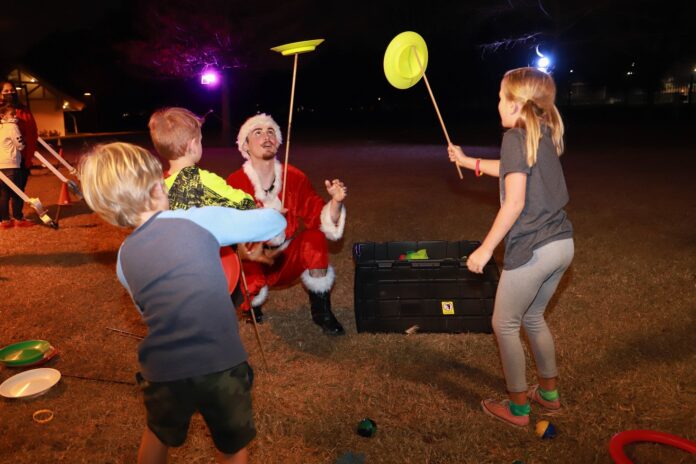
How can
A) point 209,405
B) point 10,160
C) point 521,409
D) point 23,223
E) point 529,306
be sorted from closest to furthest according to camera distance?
point 209,405 → point 529,306 → point 521,409 → point 10,160 → point 23,223

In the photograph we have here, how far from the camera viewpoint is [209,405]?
6.73 ft

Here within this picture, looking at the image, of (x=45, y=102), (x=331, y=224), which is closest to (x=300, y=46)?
(x=331, y=224)

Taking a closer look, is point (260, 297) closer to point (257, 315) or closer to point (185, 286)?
point (257, 315)

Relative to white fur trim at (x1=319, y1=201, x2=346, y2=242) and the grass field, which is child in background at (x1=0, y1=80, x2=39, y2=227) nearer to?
the grass field

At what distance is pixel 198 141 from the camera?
3.11 meters

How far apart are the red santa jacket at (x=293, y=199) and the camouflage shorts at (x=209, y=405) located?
2418mm

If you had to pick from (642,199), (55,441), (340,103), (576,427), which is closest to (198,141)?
(55,441)

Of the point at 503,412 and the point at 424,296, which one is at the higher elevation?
the point at 424,296

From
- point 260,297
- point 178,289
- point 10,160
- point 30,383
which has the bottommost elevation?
point 30,383

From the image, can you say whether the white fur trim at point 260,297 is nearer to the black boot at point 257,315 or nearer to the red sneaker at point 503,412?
the black boot at point 257,315

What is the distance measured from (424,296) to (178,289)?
2.70m

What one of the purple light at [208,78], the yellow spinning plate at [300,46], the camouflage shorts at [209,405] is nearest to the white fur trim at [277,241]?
the yellow spinning plate at [300,46]

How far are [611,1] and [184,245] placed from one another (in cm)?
2316

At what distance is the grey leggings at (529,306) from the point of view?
9.25 feet
